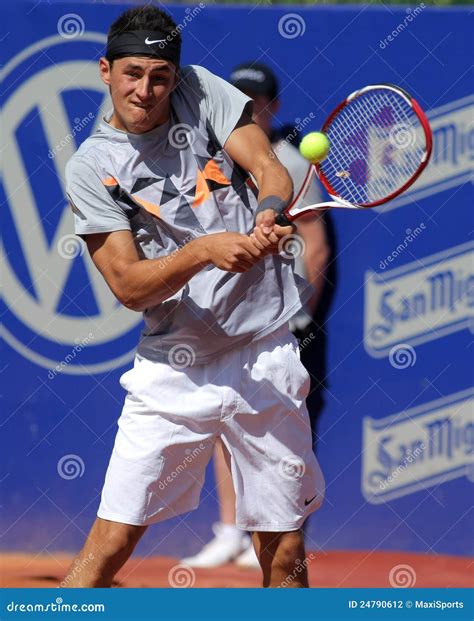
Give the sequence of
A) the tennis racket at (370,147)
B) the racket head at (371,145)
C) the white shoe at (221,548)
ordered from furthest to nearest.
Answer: the white shoe at (221,548) < the racket head at (371,145) < the tennis racket at (370,147)

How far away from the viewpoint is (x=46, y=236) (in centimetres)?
470

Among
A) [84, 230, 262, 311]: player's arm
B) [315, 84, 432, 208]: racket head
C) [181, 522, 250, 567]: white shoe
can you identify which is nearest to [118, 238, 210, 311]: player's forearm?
[84, 230, 262, 311]: player's arm

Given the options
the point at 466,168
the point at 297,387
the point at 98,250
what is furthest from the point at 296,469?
the point at 466,168

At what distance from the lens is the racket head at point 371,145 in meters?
3.66

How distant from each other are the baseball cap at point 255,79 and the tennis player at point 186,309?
1.06m

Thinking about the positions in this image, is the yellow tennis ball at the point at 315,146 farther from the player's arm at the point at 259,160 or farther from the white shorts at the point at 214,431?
the white shorts at the point at 214,431

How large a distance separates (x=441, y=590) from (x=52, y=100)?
7.82 feet

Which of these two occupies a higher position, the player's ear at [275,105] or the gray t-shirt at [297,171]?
the player's ear at [275,105]

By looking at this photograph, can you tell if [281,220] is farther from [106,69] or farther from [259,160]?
[106,69]

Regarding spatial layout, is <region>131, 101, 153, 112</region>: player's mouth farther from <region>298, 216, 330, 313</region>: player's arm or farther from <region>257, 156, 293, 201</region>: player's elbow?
<region>298, 216, 330, 313</region>: player's arm

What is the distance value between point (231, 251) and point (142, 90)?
0.58 metres

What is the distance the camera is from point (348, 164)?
3.85 metres

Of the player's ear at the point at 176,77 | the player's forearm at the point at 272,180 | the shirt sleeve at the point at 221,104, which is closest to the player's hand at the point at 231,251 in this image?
the player's forearm at the point at 272,180

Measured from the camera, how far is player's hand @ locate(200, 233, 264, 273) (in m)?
3.07
